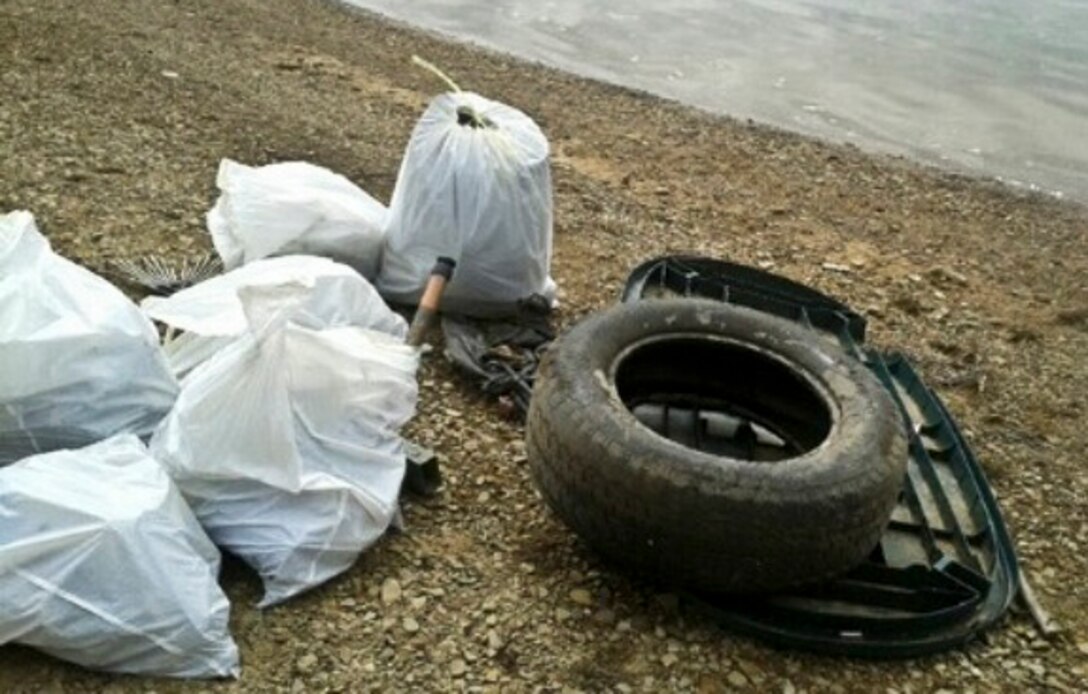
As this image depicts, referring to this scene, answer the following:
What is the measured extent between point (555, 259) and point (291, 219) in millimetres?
1405

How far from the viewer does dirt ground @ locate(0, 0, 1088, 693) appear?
2691 millimetres

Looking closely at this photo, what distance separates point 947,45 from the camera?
12000 mm

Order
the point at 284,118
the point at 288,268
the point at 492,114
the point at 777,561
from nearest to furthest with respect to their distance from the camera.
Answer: the point at 777,561
the point at 288,268
the point at 492,114
the point at 284,118

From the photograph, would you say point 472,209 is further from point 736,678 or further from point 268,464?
point 736,678

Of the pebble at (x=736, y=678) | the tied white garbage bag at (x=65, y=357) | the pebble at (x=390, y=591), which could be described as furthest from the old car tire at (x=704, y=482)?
the tied white garbage bag at (x=65, y=357)

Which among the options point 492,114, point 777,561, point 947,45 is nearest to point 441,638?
point 777,561

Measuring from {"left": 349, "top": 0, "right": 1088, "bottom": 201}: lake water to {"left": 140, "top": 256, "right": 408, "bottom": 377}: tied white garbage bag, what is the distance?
6362mm

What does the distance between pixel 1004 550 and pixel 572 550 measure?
1259 millimetres

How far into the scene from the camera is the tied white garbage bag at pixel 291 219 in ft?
13.0

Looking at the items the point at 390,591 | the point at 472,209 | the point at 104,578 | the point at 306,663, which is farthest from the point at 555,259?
the point at 104,578

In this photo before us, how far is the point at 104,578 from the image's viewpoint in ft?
7.70

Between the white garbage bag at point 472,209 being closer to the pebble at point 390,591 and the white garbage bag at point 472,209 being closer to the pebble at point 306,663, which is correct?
the pebble at point 390,591

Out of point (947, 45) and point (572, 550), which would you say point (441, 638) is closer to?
point (572, 550)

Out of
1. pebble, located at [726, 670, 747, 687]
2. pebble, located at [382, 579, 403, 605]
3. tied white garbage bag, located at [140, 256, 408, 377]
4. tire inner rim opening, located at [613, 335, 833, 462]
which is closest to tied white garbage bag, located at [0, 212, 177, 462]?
tied white garbage bag, located at [140, 256, 408, 377]
